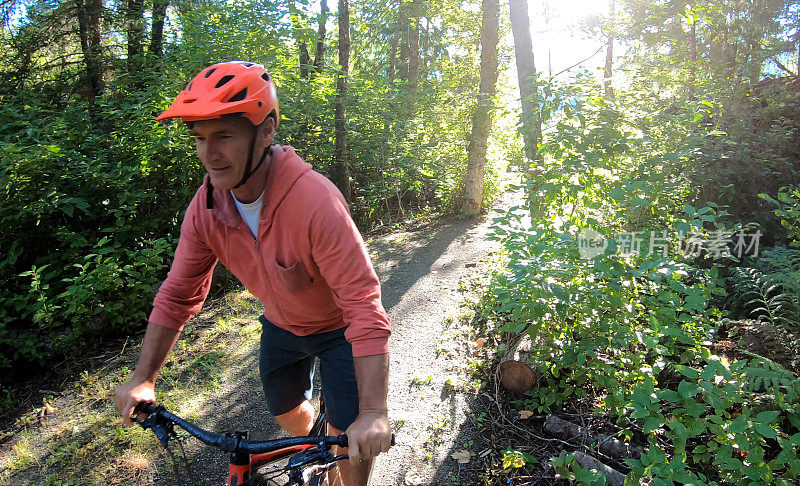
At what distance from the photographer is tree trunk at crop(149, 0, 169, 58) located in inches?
360

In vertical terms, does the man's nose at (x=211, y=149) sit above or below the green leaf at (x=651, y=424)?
above

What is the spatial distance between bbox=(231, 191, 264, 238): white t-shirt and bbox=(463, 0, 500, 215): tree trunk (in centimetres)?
887

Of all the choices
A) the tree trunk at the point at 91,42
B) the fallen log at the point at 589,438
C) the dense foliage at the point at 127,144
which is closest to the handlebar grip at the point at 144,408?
the fallen log at the point at 589,438

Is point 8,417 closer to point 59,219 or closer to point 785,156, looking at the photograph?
point 59,219

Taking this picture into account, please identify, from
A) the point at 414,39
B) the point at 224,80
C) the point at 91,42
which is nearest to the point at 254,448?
the point at 224,80

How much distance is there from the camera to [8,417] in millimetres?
4574

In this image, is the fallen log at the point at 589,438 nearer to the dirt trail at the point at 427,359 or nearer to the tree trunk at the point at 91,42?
the dirt trail at the point at 427,359

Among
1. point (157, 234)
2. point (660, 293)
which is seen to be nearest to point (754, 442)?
point (660, 293)

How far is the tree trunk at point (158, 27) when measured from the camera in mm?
9151

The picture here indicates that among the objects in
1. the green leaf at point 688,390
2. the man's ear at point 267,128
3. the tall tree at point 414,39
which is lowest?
the green leaf at point 688,390

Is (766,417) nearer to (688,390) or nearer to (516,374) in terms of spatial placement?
(688,390)

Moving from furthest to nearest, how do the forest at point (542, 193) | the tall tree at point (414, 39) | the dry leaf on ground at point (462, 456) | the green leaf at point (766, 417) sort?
the tall tree at point (414, 39)
the dry leaf on ground at point (462, 456)
the forest at point (542, 193)
the green leaf at point (766, 417)

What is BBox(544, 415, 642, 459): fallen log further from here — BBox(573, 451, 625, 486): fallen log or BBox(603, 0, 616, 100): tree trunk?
BBox(603, 0, 616, 100): tree trunk

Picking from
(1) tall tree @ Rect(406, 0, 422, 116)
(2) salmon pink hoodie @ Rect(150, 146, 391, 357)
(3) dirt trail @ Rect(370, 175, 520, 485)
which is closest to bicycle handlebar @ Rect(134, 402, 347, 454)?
(2) salmon pink hoodie @ Rect(150, 146, 391, 357)
